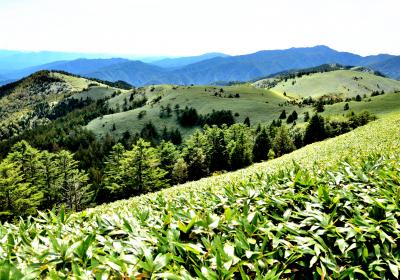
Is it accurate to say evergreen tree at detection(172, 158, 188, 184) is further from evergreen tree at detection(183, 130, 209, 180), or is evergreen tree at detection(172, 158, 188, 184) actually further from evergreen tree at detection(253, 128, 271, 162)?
evergreen tree at detection(253, 128, 271, 162)

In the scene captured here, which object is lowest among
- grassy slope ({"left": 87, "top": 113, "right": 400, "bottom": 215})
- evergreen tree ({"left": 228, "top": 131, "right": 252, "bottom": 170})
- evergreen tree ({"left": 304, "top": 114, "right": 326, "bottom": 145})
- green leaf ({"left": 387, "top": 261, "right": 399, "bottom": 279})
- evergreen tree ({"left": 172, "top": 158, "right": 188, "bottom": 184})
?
evergreen tree ({"left": 172, "top": 158, "right": 188, "bottom": 184})

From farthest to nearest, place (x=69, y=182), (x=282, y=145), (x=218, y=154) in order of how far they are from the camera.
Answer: (x=218, y=154)
(x=282, y=145)
(x=69, y=182)

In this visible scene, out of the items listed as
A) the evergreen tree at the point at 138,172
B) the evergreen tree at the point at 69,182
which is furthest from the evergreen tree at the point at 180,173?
the evergreen tree at the point at 69,182

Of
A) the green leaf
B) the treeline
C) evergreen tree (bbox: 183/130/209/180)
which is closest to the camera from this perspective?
the green leaf

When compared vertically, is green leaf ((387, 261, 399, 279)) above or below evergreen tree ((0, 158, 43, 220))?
above

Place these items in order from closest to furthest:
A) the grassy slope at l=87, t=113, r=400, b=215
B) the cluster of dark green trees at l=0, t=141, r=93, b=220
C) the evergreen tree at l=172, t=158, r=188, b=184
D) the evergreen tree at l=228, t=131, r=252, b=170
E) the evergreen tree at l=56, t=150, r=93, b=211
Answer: the grassy slope at l=87, t=113, r=400, b=215 < the cluster of dark green trees at l=0, t=141, r=93, b=220 < the evergreen tree at l=56, t=150, r=93, b=211 < the evergreen tree at l=172, t=158, r=188, b=184 < the evergreen tree at l=228, t=131, r=252, b=170

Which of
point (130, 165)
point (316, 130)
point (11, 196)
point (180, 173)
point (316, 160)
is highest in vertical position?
point (316, 160)

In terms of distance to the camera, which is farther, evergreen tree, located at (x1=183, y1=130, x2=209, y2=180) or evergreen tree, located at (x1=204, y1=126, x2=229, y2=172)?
evergreen tree, located at (x1=204, y1=126, x2=229, y2=172)

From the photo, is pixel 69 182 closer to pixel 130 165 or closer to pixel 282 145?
pixel 130 165

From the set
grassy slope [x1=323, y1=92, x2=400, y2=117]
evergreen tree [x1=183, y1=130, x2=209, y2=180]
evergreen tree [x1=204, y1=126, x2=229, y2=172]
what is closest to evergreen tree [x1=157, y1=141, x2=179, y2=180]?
evergreen tree [x1=183, y1=130, x2=209, y2=180]

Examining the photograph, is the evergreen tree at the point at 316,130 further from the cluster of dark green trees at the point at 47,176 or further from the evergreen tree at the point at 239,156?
the cluster of dark green trees at the point at 47,176


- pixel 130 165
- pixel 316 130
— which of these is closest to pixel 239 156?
pixel 316 130

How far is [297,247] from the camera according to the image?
14.1ft

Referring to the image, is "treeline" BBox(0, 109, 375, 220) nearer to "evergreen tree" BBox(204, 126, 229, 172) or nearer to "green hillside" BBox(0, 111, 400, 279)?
"evergreen tree" BBox(204, 126, 229, 172)
